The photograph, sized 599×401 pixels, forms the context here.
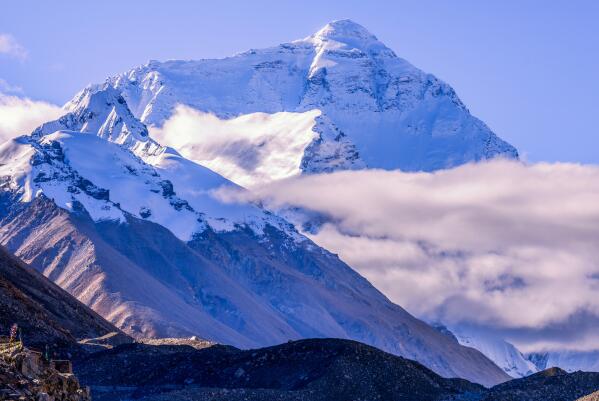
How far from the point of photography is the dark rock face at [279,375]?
3605 inches

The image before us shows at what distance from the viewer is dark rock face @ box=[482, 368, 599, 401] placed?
9169cm

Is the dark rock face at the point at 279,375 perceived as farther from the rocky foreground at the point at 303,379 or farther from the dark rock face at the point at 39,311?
the dark rock face at the point at 39,311

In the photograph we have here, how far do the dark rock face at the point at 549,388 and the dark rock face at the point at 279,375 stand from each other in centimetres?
257

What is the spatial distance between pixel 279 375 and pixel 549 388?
1595 cm

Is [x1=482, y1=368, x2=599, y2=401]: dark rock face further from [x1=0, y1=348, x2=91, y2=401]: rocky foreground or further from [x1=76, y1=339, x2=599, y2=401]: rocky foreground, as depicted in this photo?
[x1=0, y1=348, x2=91, y2=401]: rocky foreground

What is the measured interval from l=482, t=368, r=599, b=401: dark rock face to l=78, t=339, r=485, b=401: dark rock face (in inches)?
101

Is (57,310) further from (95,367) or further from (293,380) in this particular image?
(293,380)

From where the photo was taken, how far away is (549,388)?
93.6 m

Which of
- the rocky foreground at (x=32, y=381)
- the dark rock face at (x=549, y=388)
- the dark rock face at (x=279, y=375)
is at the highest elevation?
the dark rock face at (x=549, y=388)

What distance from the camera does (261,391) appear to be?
89.1 meters

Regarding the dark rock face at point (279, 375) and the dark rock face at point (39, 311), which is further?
the dark rock face at point (39, 311)

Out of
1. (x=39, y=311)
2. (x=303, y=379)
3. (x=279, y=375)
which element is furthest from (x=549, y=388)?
(x=39, y=311)

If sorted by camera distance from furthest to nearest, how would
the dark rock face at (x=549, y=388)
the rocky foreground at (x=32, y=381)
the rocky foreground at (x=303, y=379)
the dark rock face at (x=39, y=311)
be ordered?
the dark rock face at (x=39, y=311) < the dark rock face at (x=549, y=388) < the rocky foreground at (x=303, y=379) < the rocky foreground at (x=32, y=381)

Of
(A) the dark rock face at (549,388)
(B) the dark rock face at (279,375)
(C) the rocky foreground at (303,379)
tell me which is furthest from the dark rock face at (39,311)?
(A) the dark rock face at (549,388)
